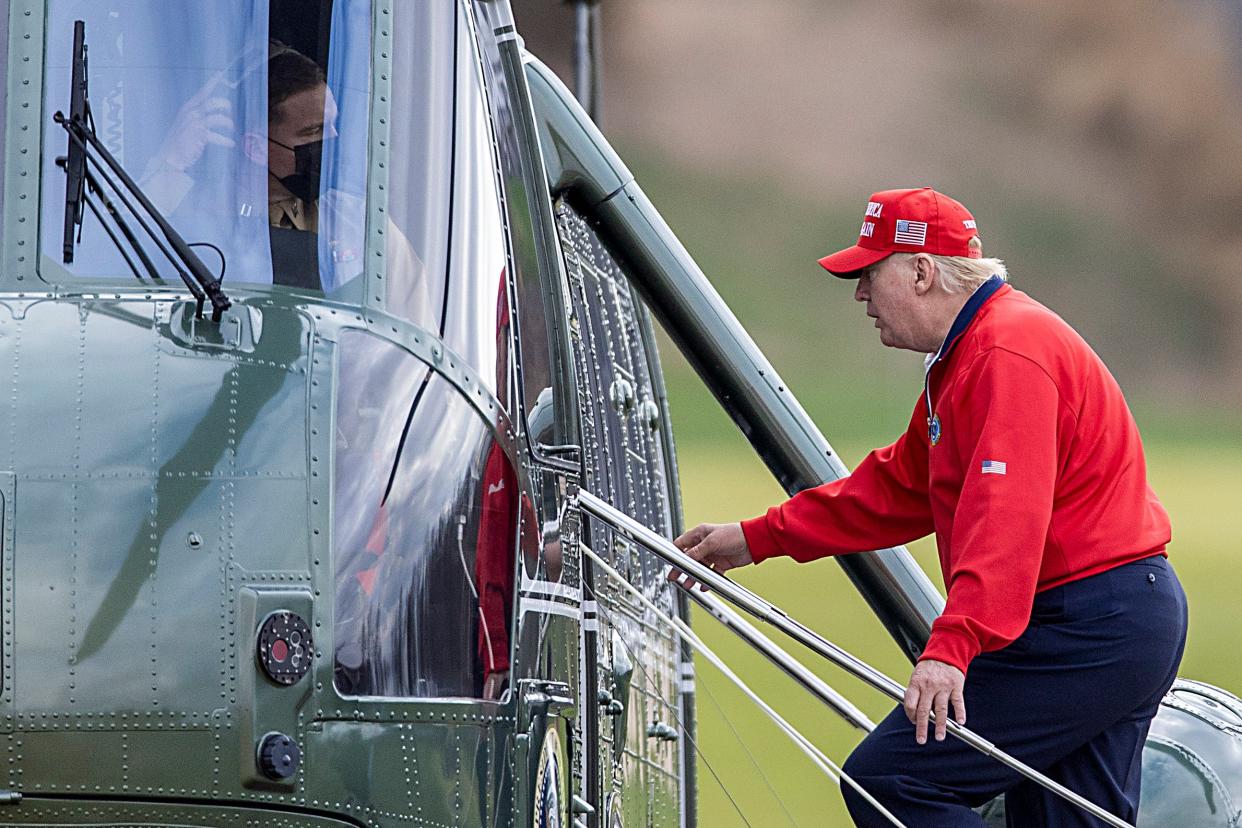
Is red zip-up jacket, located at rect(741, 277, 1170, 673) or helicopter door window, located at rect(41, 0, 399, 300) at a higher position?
helicopter door window, located at rect(41, 0, 399, 300)

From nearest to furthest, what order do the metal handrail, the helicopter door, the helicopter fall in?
the helicopter, the metal handrail, the helicopter door

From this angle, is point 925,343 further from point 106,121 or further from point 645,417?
point 645,417

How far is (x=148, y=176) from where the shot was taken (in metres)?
3.74

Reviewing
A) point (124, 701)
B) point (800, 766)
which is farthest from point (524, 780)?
point (800, 766)

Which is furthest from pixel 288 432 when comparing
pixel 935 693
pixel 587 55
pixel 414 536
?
pixel 587 55

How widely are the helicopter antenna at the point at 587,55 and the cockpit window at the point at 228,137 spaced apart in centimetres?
804

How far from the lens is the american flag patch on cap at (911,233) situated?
412 cm

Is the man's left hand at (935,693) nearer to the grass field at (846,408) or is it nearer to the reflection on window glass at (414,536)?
the reflection on window glass at (414,536)

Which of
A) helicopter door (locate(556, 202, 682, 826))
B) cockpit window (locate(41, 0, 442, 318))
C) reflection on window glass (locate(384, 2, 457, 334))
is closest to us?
cockpit window (locate(41, 0, 442, 318))

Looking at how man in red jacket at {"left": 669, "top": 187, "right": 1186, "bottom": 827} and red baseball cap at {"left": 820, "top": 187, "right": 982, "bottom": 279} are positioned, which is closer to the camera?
man in red jacket at {"left": 669, "top": 187, "right": 1186, "bottom": 827}

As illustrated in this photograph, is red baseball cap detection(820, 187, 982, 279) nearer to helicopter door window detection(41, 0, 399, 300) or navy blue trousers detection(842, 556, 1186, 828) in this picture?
navy blue trousers detection(842, 556, 1186, 828)

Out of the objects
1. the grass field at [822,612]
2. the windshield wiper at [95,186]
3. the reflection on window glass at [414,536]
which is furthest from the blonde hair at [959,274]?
the grass field at [822,612]

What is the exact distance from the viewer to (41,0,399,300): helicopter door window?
3.69 m

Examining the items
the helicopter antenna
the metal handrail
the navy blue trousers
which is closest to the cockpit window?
the metal handrail
